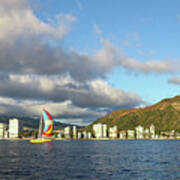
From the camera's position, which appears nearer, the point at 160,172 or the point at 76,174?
the point at 76,174

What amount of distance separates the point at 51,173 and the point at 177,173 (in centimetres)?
3200

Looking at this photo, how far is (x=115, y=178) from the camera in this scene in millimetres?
66938

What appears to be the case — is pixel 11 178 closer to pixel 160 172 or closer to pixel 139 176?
pixel 139 176

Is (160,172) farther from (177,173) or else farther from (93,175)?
(93,175)

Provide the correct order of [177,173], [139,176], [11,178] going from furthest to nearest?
[177,173]
[139,176]
[11,178]

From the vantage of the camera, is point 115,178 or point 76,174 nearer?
Result: point 115,178

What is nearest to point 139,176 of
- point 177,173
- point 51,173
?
point 177,173

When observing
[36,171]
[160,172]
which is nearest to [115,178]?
[160,172]

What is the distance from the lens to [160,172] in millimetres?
76875

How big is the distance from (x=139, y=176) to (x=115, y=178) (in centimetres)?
677

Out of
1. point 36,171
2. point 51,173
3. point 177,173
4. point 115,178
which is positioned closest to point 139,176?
point 115,178

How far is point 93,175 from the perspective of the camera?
71.1 meters

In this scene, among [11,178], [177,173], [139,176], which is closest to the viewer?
[11,178]

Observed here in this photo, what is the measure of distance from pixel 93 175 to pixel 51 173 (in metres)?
10.7
